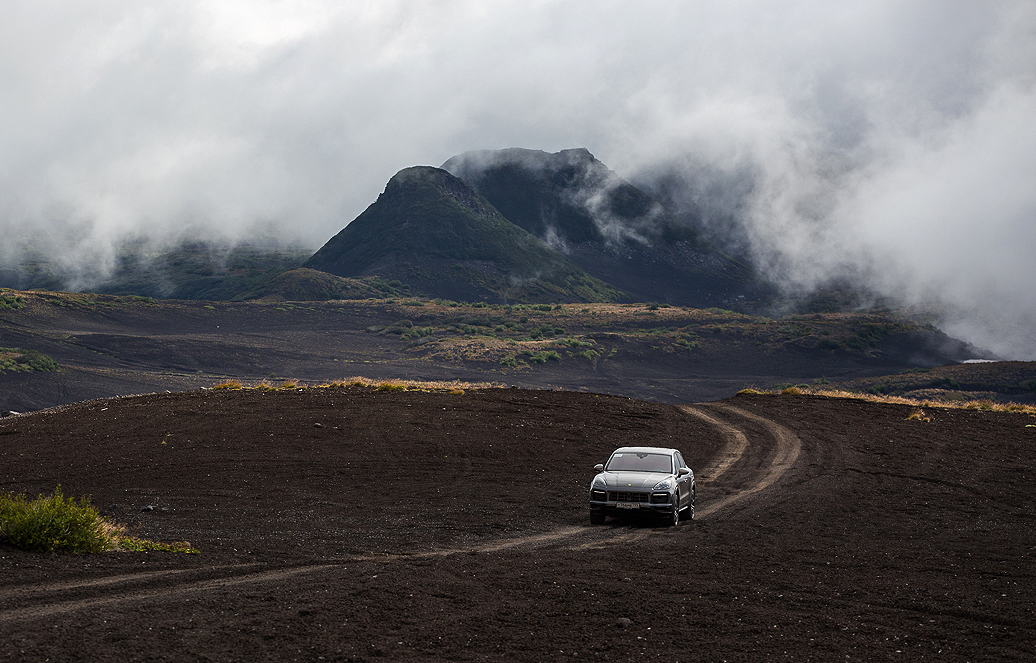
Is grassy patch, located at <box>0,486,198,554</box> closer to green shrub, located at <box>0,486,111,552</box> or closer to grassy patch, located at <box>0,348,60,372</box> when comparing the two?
green shrub, located at <box>0,486,111,552</box>

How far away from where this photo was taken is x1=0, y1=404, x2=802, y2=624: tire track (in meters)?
8.84

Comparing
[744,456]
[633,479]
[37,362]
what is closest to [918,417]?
[744,456]

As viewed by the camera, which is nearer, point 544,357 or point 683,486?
point 683,486

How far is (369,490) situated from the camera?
18.3 meters

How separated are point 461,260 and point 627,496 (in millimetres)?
165398

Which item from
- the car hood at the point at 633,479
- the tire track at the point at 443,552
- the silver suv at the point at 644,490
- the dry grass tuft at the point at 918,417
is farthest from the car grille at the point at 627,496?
the dry grass tuft at the point at 918,417

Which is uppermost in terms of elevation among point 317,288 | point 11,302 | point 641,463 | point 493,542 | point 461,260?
point 461,260

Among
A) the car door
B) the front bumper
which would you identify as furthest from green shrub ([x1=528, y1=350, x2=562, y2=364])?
the front bumper

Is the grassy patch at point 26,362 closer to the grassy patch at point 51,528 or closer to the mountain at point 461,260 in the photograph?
the grassy patch at point 51,528

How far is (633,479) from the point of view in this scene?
1542cm

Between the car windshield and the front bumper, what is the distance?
2.99 feet

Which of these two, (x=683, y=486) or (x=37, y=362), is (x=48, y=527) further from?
(x=37, y=362)

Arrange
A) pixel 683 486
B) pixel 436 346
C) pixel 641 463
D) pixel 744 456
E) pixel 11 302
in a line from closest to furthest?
pixel 683 486
pixel 641 463
pixel 744 456
pixel 436 346
pixel 11 302

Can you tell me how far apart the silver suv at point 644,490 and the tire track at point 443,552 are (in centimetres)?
38
